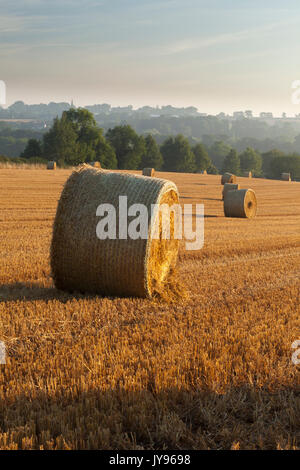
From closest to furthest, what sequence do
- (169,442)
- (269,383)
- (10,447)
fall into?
(10,447), (169,442), (269,383)

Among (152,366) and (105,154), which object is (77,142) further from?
(152,366)

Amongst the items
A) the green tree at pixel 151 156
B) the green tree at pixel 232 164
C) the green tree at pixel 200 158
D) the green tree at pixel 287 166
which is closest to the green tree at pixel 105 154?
the green tree at pixel 151 156

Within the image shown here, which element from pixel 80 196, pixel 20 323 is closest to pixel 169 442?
pixel 20 323

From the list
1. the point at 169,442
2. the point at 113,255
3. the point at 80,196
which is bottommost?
the point at 169,442

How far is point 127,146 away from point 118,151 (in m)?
1.88

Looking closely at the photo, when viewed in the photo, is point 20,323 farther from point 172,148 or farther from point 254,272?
point 172,148

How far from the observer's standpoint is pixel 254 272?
9031mm

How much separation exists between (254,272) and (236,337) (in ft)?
13.2

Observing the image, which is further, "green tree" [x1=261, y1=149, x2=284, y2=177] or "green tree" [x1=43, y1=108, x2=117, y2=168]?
"green tree" [x1=261, y1=149, x2=284, y2=177]

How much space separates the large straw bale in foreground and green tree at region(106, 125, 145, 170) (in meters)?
65.9

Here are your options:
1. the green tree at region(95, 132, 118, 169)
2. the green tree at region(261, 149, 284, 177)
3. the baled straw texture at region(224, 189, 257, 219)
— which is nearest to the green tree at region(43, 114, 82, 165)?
the green tree at region(95, 132, 118, 169)

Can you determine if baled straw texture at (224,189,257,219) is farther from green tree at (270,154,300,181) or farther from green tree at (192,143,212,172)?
green tree at (270,154,300,181)

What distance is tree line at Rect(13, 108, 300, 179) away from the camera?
62.2 m

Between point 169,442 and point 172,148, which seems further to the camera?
point 172,148
